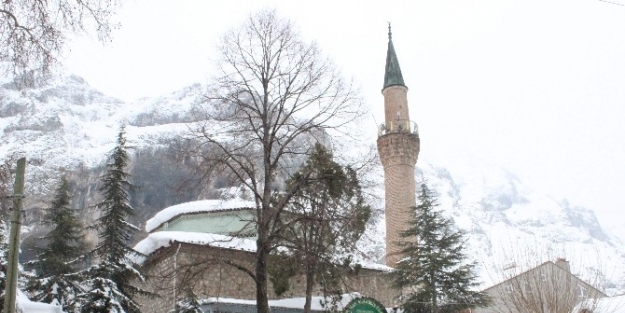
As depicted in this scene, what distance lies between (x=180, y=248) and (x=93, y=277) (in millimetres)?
2672

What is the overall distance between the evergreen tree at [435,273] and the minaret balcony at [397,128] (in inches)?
430

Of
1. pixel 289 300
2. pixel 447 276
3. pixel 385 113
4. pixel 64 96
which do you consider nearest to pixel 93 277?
pixel 289 300

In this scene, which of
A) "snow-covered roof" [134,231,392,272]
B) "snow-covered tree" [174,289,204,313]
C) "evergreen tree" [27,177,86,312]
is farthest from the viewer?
"evergreen tree" [27,177,86,312]

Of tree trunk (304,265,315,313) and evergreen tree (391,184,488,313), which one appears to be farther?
evergreen tree (391,184,488,313)

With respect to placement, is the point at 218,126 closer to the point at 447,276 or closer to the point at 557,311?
the point at 557,311

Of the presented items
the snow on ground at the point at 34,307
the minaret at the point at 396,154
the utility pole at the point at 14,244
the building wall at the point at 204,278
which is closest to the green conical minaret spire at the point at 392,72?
the minaret at the point at 396,154

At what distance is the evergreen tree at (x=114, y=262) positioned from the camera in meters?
16.5

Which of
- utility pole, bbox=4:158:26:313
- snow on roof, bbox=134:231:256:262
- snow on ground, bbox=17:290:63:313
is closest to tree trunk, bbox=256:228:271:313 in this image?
snow on ground, bbox=17:290:63:313

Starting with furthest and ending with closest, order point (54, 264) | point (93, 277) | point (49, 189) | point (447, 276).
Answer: point (49, 189) → point (54, 264) → point (447, 276) → point (93, 277)

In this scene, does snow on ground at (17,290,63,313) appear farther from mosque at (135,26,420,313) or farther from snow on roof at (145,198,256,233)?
snow on roof at (145,198,256,233)

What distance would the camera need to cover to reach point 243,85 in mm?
14570

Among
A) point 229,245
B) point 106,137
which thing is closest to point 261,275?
point 229,245

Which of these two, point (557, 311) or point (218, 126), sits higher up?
point (218, 126)

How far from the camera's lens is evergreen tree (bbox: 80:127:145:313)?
16.5 m
